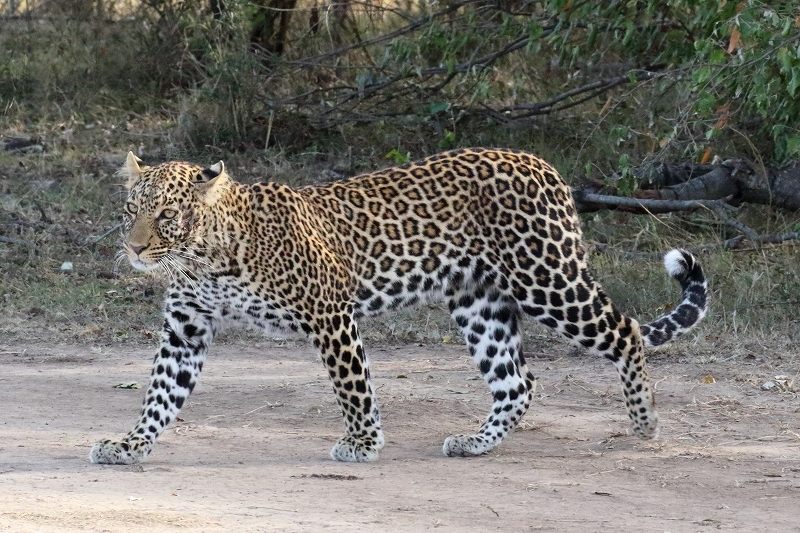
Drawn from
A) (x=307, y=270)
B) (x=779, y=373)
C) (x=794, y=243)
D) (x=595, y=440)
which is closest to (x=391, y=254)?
(x=307, y=270)

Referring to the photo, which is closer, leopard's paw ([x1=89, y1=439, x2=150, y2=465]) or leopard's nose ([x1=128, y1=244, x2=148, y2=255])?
leopard's nose ([x1=128, y1=244, x2=148, y2=255])

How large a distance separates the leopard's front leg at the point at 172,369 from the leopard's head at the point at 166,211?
0.33 meters

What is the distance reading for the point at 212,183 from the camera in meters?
5.92

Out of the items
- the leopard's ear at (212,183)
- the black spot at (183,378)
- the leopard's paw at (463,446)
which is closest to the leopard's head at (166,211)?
the leopard's ear at (212,183)

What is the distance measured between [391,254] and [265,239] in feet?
2.09

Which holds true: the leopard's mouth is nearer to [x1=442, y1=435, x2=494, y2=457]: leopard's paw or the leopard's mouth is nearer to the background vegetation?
[x1=442, y1=435, x2=494, y2=457]: leopard's paw

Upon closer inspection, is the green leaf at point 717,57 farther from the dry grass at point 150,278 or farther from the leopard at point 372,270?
the dry grass at point 150,278

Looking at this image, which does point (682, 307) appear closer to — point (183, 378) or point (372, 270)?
point (372, 270)

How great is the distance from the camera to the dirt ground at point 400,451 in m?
4.96

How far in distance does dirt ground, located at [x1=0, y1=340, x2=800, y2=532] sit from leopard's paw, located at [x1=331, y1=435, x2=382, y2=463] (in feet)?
0.24

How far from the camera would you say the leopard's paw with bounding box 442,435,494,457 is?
6203 millimetres

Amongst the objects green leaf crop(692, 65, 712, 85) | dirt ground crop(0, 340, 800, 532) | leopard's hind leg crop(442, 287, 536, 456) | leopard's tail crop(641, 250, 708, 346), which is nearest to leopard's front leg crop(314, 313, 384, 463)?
dirt ground crop(0, 340, 800, 532)

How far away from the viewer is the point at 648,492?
215 inches

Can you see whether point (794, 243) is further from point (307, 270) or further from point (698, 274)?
point (307, 270)
